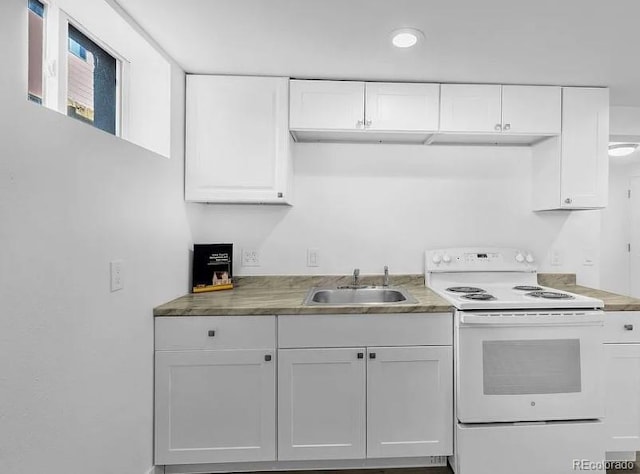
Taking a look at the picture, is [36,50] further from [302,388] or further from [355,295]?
[355,295]

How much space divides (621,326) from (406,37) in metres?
1.92

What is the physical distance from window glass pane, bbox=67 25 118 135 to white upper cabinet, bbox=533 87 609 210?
2.60 meters

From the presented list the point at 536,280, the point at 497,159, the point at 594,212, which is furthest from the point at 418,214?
the point at 594,212

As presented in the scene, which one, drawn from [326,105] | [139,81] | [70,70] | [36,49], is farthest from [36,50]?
[326,105]

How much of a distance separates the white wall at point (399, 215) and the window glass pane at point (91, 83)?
34.7 inches

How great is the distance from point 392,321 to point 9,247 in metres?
1.54

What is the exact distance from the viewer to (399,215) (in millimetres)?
2434

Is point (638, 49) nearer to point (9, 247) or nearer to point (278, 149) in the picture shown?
point (278, 149)

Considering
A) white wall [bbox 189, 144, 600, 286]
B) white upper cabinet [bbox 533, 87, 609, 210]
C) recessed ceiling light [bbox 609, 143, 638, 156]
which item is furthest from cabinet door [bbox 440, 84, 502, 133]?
recessed ceiling light [bbox 609, 143, 638, 156]

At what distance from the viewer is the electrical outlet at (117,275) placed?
1389mm

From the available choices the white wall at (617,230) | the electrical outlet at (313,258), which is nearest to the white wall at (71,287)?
the electrical outlet at (313,258)

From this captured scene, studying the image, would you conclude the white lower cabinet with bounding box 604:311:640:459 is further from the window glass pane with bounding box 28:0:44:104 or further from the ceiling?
the window glass pane with bounding box 28:0:44:104

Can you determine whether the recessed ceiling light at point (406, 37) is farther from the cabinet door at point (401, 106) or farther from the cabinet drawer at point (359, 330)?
the cabinet drawer at point (359, 330)

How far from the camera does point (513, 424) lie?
1755 millimetres
